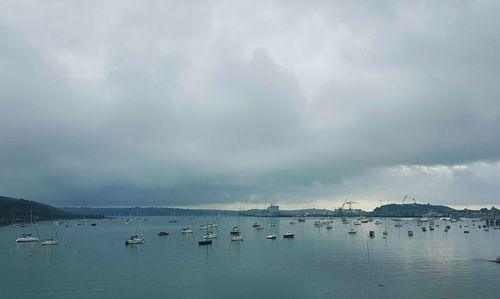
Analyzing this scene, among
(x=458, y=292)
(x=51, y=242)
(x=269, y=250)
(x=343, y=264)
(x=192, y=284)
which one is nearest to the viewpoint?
(x=458, y=292)

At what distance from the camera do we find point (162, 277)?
7712 cm

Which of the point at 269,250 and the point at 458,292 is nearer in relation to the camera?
the point at 458,292

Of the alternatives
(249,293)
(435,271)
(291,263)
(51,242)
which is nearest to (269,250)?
(291,263)

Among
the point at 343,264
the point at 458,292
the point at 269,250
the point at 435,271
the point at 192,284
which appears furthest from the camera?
the point at 269,250

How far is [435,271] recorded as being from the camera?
8212 cm

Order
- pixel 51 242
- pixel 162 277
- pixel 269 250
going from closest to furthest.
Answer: pixel 162 277
pixel 269 250
pixel 51 242

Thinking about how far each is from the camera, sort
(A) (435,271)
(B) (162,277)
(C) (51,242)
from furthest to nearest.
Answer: (C) (51,242) → (A) (435,271) → (B) (162,277)

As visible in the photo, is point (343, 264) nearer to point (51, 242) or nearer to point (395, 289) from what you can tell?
point (395, 289)

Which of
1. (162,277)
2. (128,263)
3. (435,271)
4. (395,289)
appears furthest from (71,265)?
(435,271)

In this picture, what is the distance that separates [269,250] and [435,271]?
A: 52019 millimetres

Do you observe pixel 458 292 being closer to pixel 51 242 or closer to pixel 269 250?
pixel 269 250

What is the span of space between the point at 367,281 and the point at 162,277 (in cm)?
3417

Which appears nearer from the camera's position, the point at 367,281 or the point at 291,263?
the point at 367,281

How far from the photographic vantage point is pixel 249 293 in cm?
6347
